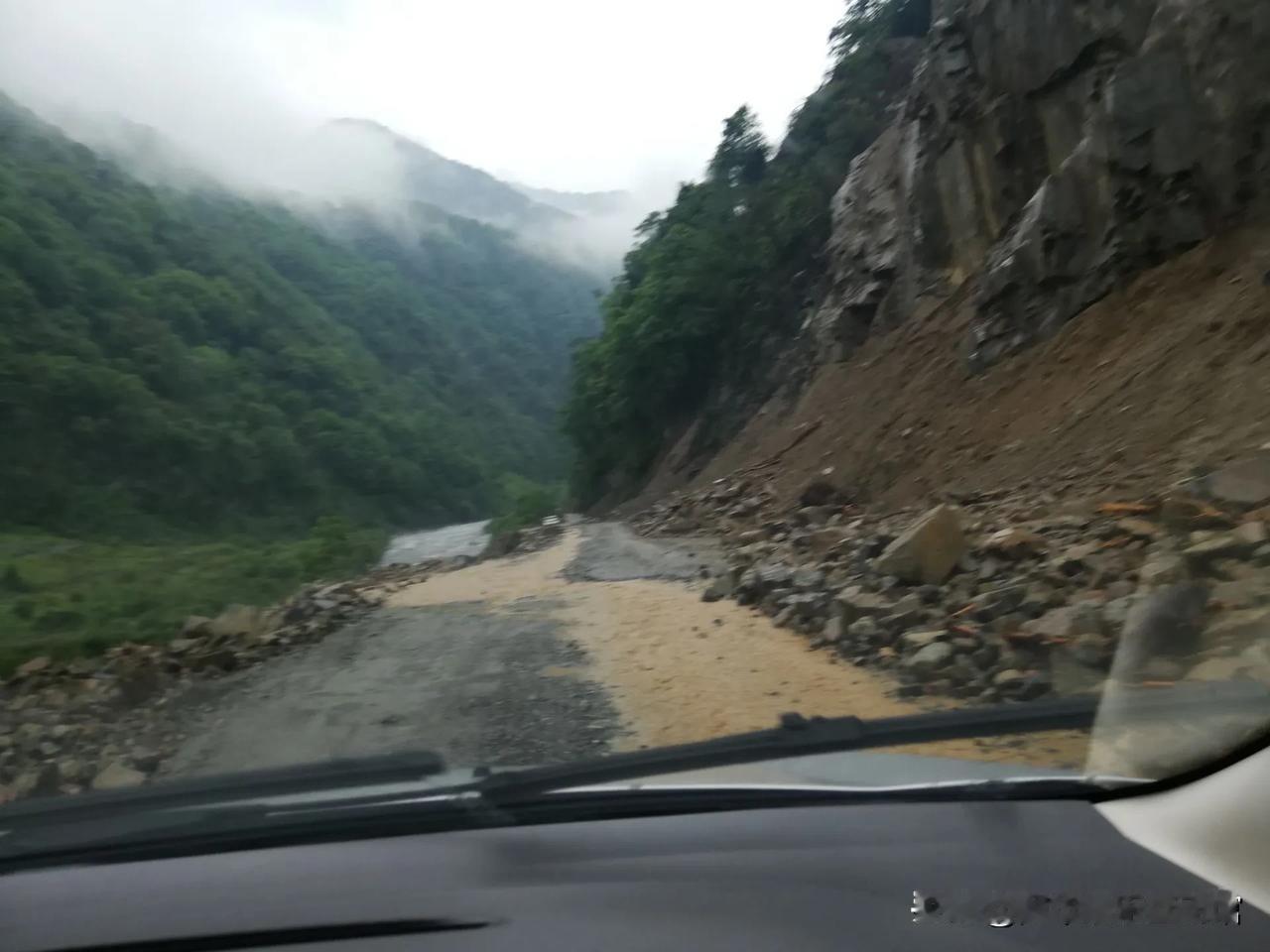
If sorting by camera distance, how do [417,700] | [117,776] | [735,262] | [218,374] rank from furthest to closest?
1. [218,374]
2. [735,262]
3. [417,700]
4. [117,776]

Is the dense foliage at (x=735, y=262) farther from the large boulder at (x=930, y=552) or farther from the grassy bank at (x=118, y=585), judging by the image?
the large boulder at (x=930, y=552)

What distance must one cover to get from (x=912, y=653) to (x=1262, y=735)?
4720mm

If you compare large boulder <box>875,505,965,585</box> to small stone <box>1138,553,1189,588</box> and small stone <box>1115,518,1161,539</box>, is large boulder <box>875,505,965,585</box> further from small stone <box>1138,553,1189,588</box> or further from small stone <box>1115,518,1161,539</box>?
small stone <box>1138,553,1189,588</box>

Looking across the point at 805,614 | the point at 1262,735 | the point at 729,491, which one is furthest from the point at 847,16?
the point at 1262,735

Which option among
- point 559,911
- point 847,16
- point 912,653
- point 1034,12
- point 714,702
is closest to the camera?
point 559,911

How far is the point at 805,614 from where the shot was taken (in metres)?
8.82

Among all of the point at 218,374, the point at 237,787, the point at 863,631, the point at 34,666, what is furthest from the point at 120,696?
the point at 218,374

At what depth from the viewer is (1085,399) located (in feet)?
43.1

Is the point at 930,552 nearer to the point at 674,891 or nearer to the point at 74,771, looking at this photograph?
the point at 74,771

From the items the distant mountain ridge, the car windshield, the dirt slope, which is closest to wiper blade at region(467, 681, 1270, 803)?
the car windshield

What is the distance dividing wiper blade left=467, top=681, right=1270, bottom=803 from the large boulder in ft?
18.1

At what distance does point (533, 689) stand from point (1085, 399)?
30.2 ft

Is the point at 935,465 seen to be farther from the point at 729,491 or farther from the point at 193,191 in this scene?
the point at 193,191

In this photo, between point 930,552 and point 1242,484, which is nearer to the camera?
point 1242,484
